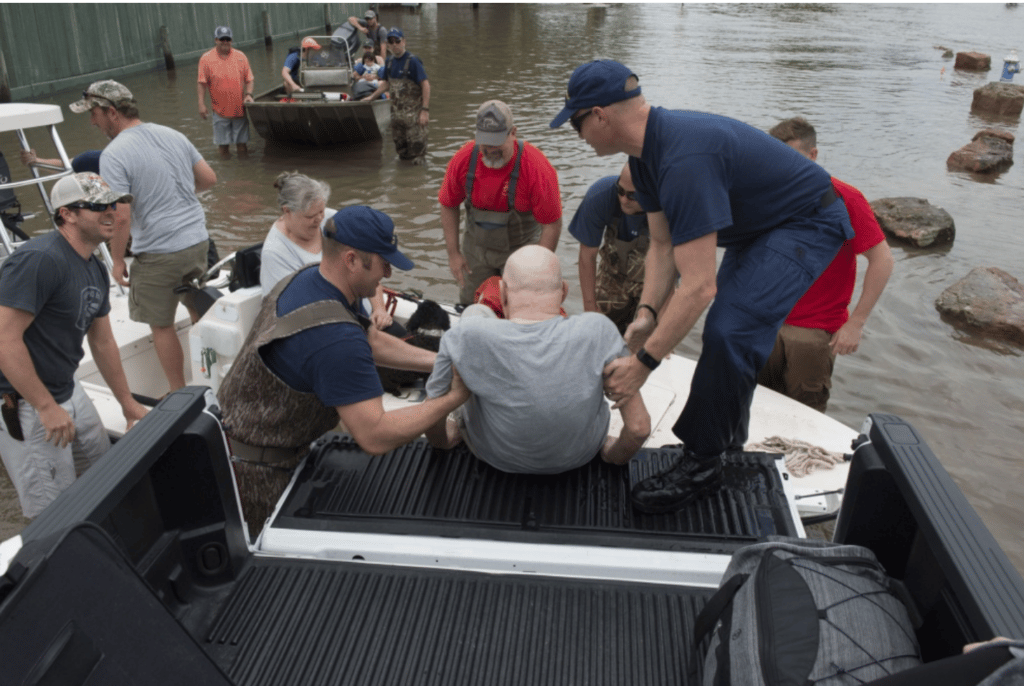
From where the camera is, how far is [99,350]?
11.8 feet

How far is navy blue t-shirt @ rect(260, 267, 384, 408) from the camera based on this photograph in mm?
2295

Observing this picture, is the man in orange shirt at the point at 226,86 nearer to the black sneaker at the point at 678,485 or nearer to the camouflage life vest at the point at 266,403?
the camouflage life vest at the point at 266,403

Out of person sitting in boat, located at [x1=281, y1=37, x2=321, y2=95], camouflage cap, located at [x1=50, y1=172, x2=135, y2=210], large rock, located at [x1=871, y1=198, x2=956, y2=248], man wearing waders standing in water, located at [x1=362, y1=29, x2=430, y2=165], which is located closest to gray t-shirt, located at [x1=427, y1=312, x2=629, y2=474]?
camouflage cap, located at [x1=50, y1=172, x2=135, y2=210]

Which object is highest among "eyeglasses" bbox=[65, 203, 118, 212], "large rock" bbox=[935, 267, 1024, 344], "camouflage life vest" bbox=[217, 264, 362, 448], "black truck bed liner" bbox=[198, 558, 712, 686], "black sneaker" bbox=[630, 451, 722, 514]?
"eyeglasses" bbox=[65, 203, 118, 212]

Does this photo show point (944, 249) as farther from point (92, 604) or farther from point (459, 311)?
point (92, 604)

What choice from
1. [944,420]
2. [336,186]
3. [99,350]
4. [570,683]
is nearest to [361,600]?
[570,683]

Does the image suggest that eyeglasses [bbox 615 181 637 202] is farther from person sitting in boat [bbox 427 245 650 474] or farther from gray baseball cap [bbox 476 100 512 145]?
person sitting in boat [bbox 427 245 650 474]

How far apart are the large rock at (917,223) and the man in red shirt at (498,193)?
6.24 meters

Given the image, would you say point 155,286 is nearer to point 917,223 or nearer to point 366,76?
point 917,223

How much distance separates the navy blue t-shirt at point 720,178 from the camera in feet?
7.28

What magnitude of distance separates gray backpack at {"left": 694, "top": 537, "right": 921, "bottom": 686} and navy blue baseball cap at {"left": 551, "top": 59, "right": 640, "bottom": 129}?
1386mm

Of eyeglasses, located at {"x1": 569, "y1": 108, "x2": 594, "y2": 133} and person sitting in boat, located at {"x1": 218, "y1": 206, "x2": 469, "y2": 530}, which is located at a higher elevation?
eyeglasses, located at {"x1": 569, "y1": 108, "x2": 594, "y2": 133}

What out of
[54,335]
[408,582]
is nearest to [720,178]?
Answer: [408,582]

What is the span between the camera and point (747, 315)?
2375 millimetres
